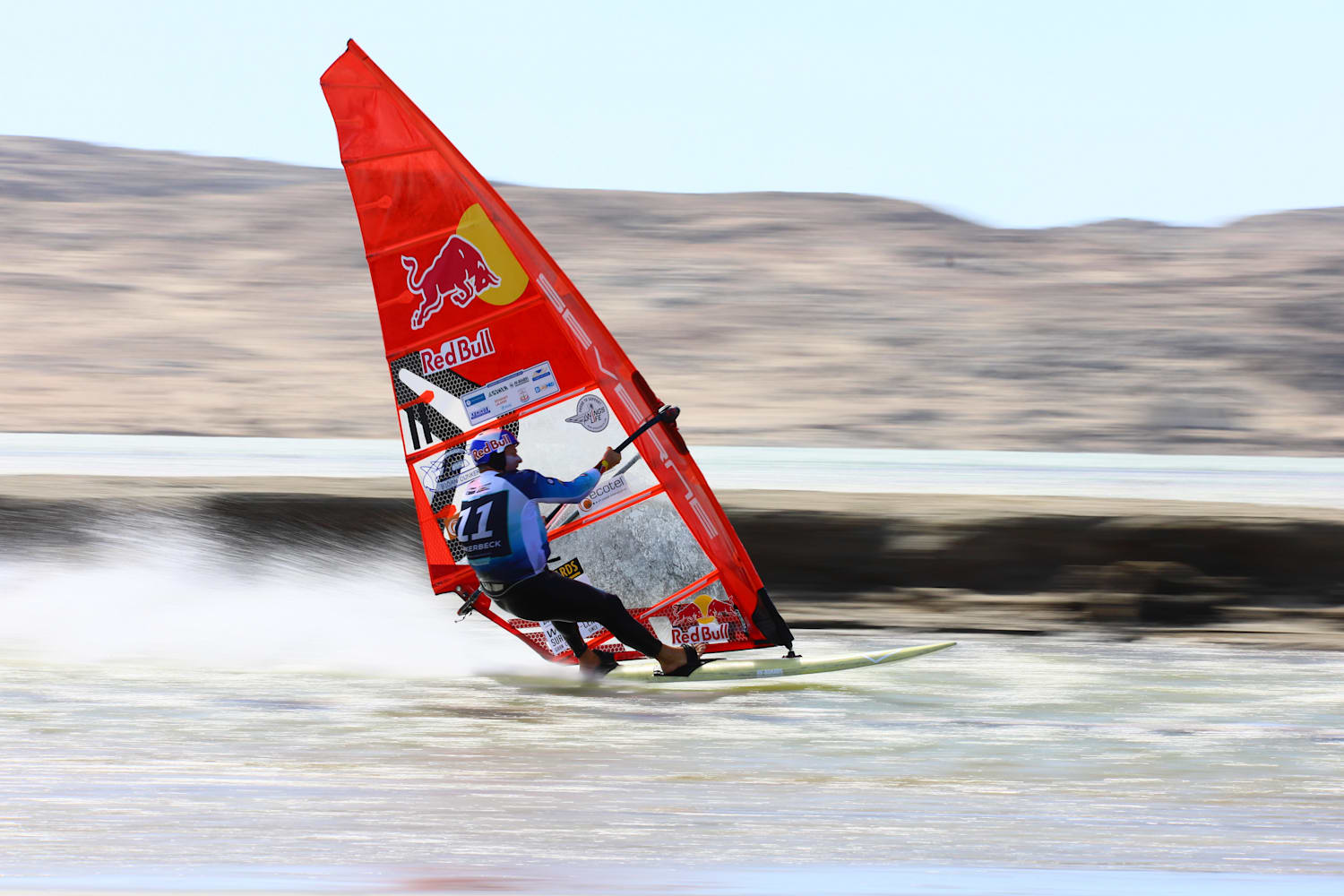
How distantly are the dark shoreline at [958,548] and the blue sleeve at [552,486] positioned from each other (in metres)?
3.21

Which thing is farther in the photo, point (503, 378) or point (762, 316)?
point (762, 316)

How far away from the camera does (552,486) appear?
7.81 meters

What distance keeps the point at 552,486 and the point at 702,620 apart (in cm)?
124

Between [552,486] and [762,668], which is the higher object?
[552,486]

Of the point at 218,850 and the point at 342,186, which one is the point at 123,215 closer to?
the point at 342,186

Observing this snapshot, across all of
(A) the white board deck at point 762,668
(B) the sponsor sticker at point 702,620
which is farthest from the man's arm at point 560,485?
(A) the white board deck at point 762,668

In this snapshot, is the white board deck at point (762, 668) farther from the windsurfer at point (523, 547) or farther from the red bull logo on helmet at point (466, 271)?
the red bull logo on helmet at point (466, 271)

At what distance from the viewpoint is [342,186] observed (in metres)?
50.7

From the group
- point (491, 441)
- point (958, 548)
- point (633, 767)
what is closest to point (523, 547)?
point (491, 441)

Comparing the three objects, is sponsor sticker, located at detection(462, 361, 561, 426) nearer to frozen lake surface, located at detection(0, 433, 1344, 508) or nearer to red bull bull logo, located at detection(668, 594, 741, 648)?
red bull bull logo, located at detection(668, 594, 741, 648)

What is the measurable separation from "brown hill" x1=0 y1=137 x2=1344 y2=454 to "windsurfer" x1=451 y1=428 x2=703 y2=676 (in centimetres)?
Result: 1781

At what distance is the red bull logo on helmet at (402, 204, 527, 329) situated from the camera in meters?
8.14

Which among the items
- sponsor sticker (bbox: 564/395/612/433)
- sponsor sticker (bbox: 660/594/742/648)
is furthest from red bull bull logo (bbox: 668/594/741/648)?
sponsor sticker (bbox: 564/395/612/433)

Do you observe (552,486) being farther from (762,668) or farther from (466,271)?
(762,668)
